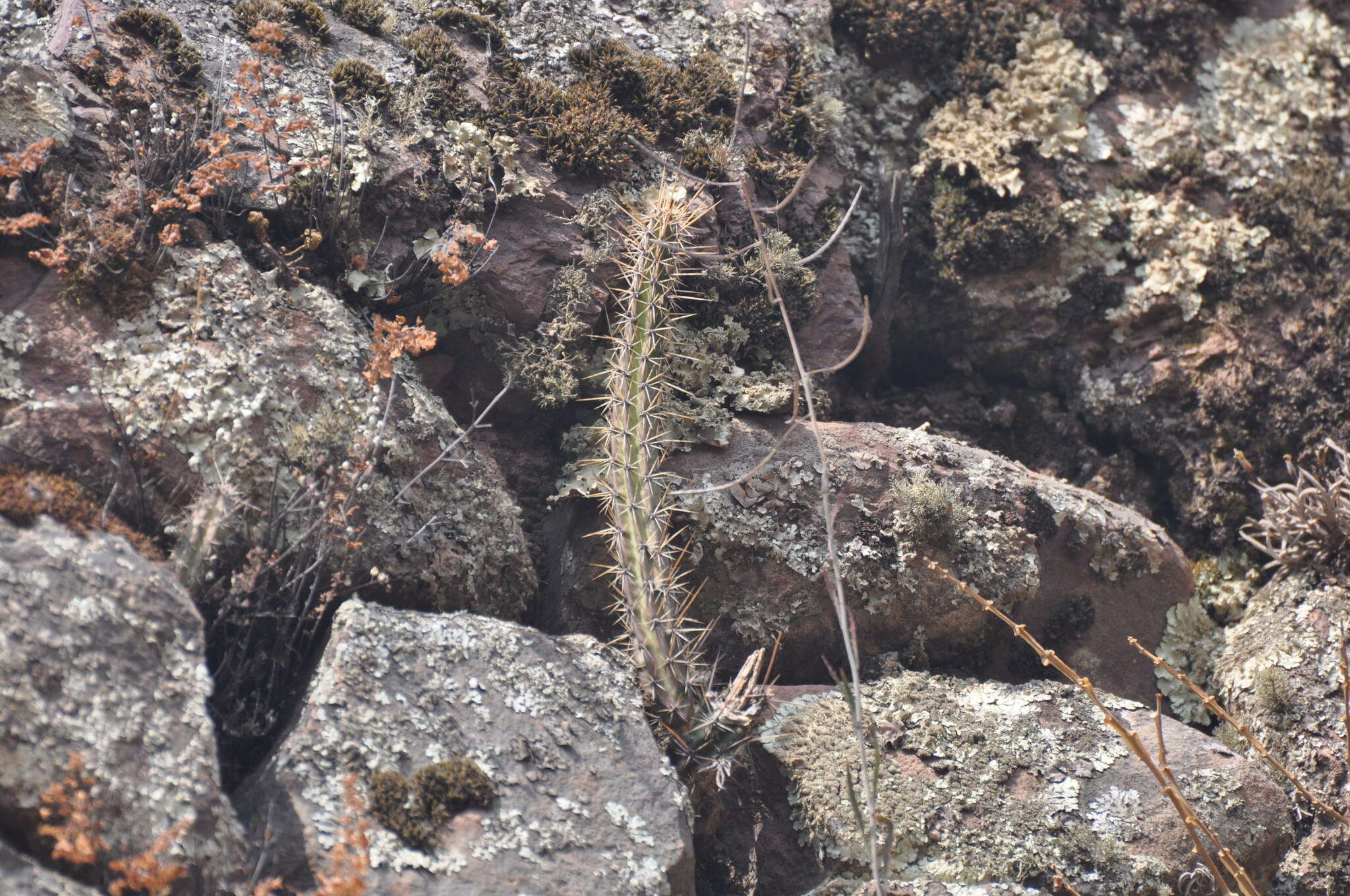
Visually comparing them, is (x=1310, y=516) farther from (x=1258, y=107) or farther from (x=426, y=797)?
(x=426, y=797)

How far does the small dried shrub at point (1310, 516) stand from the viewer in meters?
4.47

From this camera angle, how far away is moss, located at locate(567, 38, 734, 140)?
4844mm

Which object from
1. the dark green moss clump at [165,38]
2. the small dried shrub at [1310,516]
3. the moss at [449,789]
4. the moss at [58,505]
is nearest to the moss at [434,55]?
the dark green moss clump at [165,38]

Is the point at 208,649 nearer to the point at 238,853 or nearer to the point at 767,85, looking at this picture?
the point at 238,853

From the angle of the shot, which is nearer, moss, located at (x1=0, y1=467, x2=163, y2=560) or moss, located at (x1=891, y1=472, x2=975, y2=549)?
moss, located at (x1=0, y1=467, x2=163, y2=560)

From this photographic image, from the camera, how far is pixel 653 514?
371 centimetres

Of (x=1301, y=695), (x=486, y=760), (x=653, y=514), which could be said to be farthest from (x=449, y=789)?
(x=1301, y=695)

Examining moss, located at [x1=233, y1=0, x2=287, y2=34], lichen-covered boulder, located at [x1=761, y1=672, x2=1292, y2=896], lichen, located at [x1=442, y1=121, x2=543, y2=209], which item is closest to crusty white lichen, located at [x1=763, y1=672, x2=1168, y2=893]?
lichen-covered boulder, located at [x1=761, y1=672, x2=1292, y2=896]

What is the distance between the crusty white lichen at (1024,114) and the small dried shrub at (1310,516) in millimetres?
2042

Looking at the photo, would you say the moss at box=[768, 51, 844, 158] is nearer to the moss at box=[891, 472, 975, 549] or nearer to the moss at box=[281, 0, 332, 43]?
the moss at box=[891, 472, 975, 549]

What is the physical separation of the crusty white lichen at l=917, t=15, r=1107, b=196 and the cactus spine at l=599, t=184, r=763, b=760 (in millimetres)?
2067

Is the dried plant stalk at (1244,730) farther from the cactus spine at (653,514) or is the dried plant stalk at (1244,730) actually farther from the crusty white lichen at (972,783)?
the cactus spine at (653,514)

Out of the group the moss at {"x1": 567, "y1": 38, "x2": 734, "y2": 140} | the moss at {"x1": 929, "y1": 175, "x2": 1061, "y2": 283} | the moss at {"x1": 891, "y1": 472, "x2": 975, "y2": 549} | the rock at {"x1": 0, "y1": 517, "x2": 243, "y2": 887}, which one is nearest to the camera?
the rock at {"x1": 0, "y1": 517, "x2": 243, "y2": 887}

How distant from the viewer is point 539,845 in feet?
9.80
